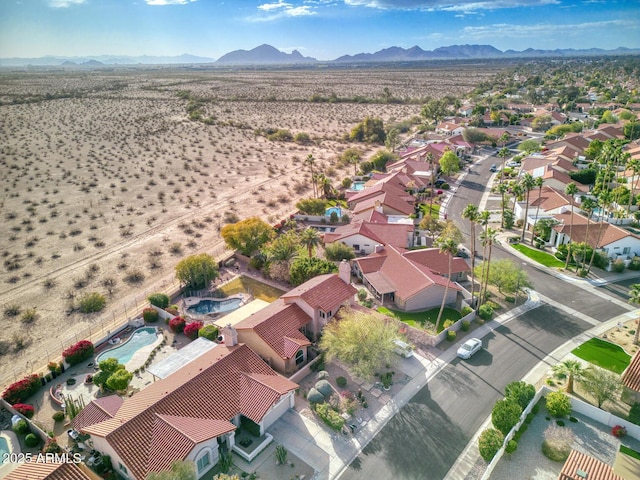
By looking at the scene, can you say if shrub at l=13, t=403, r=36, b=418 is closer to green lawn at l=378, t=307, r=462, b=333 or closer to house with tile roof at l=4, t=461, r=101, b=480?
house with tile roof at l=4, t=461, r=101, b=480

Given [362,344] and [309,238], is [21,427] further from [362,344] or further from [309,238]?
[309,238]

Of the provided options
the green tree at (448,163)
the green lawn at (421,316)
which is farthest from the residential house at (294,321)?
the green tree at (448,163)

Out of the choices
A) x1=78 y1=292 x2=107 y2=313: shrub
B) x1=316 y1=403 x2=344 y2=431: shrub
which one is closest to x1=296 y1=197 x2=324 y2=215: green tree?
x1=78 y1=292 x2=107 y2=313: shrub

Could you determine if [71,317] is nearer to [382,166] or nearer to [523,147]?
[382,166]

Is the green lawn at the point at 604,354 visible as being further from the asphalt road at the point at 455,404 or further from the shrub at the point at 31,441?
the shrub at the point at 31,441

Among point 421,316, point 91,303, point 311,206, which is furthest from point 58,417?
point 311,206

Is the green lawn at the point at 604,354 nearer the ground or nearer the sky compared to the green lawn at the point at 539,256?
nearer the ground
